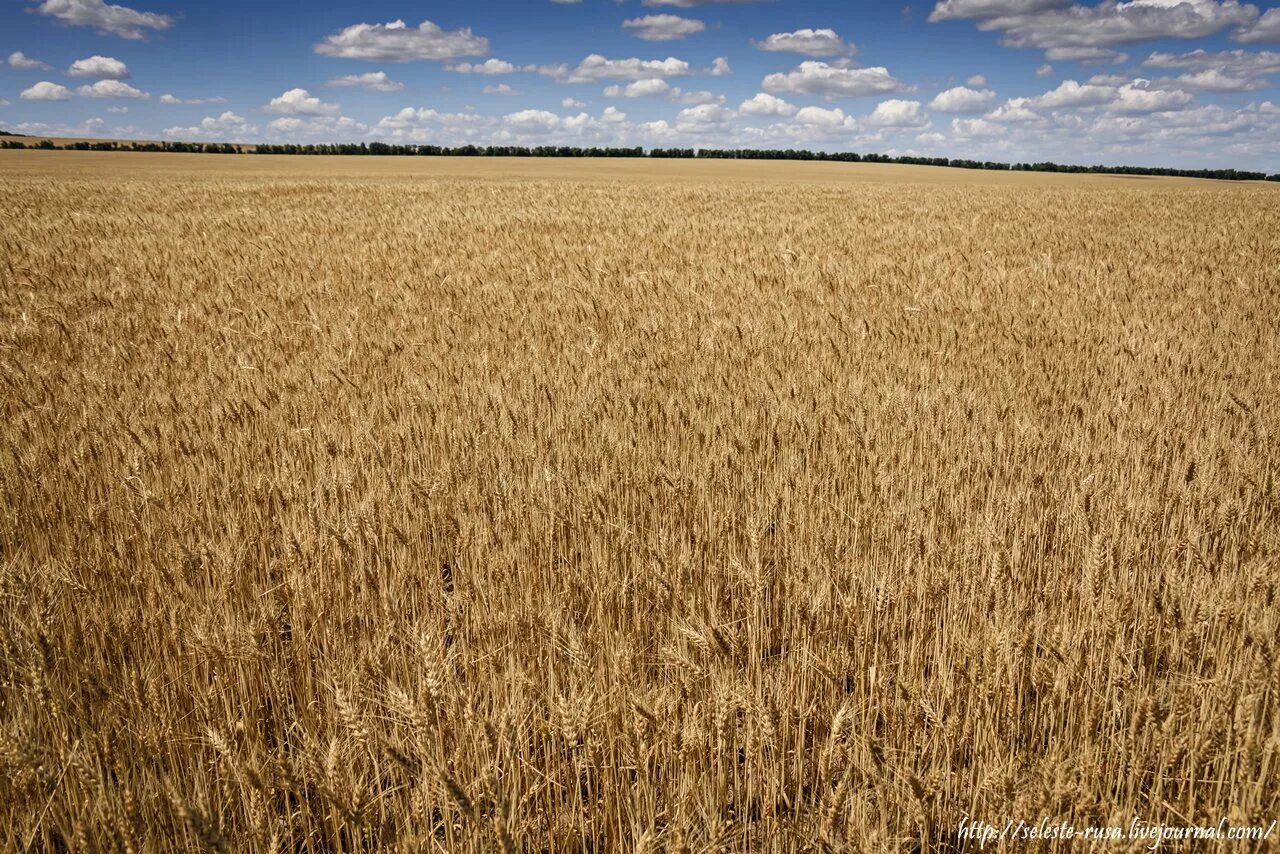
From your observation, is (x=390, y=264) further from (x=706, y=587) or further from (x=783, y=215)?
(x=783, y=215)

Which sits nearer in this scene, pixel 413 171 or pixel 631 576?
pixel 631 576

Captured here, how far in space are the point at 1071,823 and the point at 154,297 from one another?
7.97 m

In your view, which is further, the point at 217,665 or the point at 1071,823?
the point at 217,665

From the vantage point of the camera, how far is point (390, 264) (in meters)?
8.30

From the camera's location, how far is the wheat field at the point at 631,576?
4.89ft

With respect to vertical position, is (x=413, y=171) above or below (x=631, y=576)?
above

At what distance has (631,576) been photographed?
7.71 feet

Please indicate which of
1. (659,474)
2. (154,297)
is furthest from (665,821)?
(154,297)

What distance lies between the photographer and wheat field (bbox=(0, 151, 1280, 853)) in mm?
1489

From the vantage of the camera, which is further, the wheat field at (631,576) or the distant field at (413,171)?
the distant field at (413,171)

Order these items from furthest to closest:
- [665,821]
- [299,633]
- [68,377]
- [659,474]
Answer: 1. [68,377]
2. [659,474]
3. [299,633]
4. [665,821]

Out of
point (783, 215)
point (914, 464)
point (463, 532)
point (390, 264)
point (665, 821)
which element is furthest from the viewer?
point (783, 215)

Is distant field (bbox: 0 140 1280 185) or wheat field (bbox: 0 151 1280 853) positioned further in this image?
distant field (bbox: 0 140 1280 185)

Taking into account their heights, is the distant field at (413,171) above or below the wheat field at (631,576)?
above
